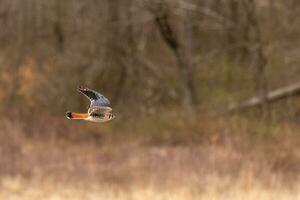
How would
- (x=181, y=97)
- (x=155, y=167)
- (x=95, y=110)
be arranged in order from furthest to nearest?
(x=155, y=167)
(x=181, y=97)
(x=95, y=110)

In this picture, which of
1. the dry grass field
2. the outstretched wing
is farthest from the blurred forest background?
the outstretched wing

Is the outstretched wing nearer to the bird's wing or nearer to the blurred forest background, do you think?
the bird's wing

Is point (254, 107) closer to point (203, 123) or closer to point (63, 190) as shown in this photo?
point (203, 123)

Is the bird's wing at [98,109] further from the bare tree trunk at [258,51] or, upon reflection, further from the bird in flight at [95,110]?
the bare tree trunk at [258,51]

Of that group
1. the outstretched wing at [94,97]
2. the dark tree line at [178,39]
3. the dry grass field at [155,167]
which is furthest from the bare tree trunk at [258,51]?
the outstretched wing at [94,97]

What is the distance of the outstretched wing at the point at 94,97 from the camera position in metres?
0.73

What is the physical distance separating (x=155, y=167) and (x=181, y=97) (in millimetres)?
2610

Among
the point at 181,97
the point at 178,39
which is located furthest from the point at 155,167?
the point at 181,97

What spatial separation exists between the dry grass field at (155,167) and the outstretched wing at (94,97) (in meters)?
6.78

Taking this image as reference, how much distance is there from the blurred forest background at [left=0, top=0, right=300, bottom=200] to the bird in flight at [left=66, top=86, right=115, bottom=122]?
6454mm

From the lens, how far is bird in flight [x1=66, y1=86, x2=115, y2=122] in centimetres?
70

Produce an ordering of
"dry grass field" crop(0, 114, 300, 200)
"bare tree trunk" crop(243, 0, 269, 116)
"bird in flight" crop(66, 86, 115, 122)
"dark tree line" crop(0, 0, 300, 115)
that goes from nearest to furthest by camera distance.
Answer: "bird in flight" crop(66, 86, 115, 122) → "bare tree trunk" crop(243, 0, 269, 116) → "dark tree line" crop(0, 0, 300, 115) → "dry grass field" crop(0, 114, 300, 200)

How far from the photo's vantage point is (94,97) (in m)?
0.73

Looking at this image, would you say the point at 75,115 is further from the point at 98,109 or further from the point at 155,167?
the point at 155,167
